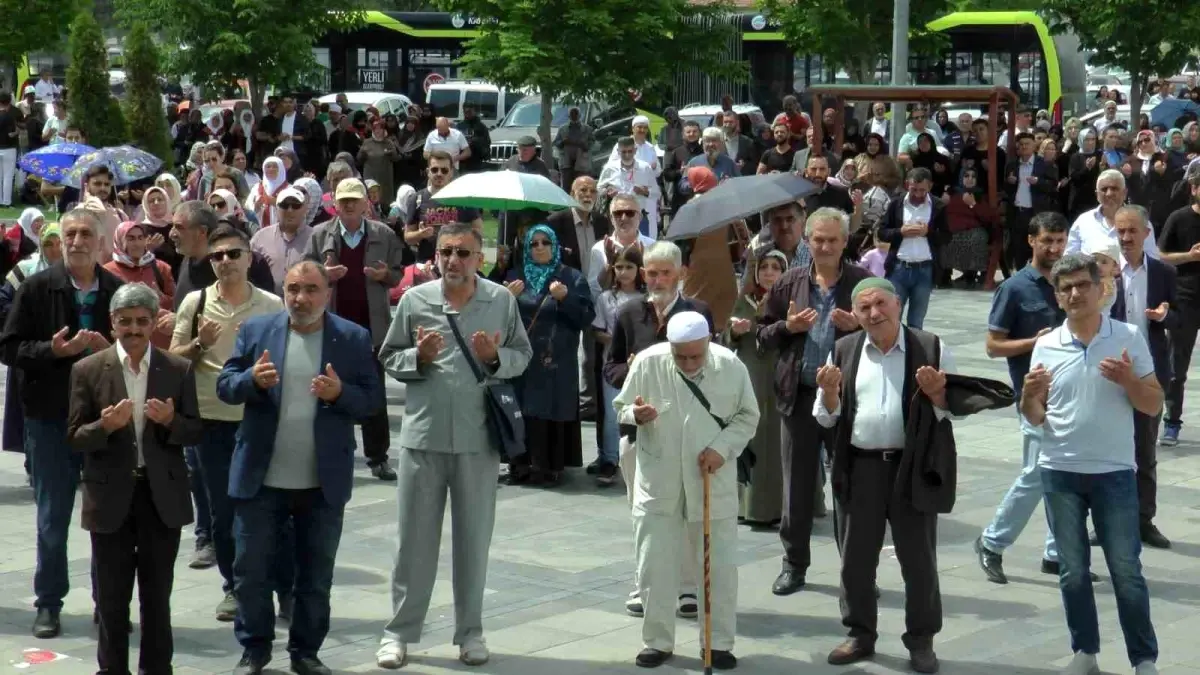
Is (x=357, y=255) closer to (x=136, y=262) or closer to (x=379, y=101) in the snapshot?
(x=136, y=262)

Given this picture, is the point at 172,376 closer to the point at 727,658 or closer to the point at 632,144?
the point at 727,658

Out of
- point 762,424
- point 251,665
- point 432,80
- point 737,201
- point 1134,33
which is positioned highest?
point 1134,33

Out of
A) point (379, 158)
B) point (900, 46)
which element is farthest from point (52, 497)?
point (379, 158)

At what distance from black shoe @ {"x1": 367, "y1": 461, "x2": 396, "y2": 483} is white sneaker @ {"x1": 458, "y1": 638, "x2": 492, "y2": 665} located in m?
4.28

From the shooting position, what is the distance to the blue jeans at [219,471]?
9.18 metres

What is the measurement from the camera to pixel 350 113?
1407 inches

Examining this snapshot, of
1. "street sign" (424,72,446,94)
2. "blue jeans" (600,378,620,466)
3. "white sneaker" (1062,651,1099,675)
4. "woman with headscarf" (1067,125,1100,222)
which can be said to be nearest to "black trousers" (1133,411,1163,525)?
"white sneaker" (1062,651,1099,675)

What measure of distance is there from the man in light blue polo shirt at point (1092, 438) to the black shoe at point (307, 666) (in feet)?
10.1

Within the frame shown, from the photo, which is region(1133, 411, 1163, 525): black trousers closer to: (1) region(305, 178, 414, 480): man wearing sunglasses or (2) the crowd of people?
(2) the crowd of people

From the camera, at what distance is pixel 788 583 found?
9.89m

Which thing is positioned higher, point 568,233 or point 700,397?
point 568,233

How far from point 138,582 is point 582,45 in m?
21.3

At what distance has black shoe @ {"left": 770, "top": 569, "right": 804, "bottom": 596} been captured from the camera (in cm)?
987

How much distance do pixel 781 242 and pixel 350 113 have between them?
25289 millimetres
